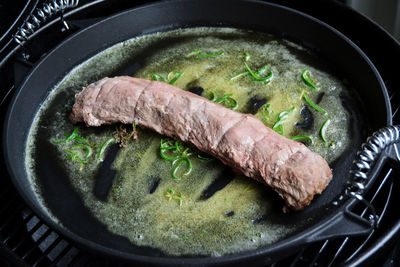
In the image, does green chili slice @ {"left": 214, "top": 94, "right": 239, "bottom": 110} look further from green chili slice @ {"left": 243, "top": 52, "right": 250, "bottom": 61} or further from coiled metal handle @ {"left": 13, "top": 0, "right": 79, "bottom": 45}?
coiled metal handle @ {"left": 13, "top": 0, "right": 79, "bottom": 45}

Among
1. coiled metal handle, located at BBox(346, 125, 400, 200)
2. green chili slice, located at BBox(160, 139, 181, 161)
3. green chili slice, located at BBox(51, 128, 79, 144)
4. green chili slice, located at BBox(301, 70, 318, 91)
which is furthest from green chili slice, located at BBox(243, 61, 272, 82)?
green chili slice, located at BBox(51, 128, 79, 144)

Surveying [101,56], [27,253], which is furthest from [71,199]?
[101,56]

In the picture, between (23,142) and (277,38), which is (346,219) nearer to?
(277,38)

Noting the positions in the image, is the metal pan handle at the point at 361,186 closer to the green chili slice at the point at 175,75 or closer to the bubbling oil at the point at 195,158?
the bubbling oil at the point at 195,158

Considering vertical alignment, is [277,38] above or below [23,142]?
above

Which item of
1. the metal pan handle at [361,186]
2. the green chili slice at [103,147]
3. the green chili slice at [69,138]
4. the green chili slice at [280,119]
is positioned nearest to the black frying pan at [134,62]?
the metal pan handle at [361,186]
